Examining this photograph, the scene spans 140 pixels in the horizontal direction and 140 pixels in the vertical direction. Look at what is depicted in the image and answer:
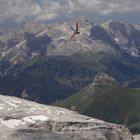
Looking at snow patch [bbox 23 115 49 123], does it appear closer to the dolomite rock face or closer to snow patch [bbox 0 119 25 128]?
the dolomite rock face

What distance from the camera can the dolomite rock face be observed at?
30.1 metres

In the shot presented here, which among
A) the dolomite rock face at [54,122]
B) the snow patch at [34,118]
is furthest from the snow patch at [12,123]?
the snow patch at [34,118]

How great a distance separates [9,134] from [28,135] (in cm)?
118

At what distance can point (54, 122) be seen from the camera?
30719 millimetres

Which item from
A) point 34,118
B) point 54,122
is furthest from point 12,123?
point 54,122

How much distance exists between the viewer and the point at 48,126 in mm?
30438

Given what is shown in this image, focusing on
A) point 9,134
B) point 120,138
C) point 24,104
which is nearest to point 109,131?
point 120,138

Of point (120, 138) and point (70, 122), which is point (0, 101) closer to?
point (70, 122)

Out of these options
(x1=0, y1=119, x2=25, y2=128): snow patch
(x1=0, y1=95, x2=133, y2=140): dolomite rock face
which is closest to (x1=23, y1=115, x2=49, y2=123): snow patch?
(x1=0, y1=95, x2=133, y2=140): dolomite rock face

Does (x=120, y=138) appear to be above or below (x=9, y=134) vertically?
below

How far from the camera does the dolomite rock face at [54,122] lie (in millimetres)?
30125

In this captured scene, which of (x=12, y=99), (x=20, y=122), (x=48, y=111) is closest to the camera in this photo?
(x=20, y=122)

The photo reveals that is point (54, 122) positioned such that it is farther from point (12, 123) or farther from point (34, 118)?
point (12, 123)

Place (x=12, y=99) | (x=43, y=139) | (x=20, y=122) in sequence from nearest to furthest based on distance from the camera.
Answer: (x=43, y=139) < (x=20, y=122) < (x=12, y=99)
